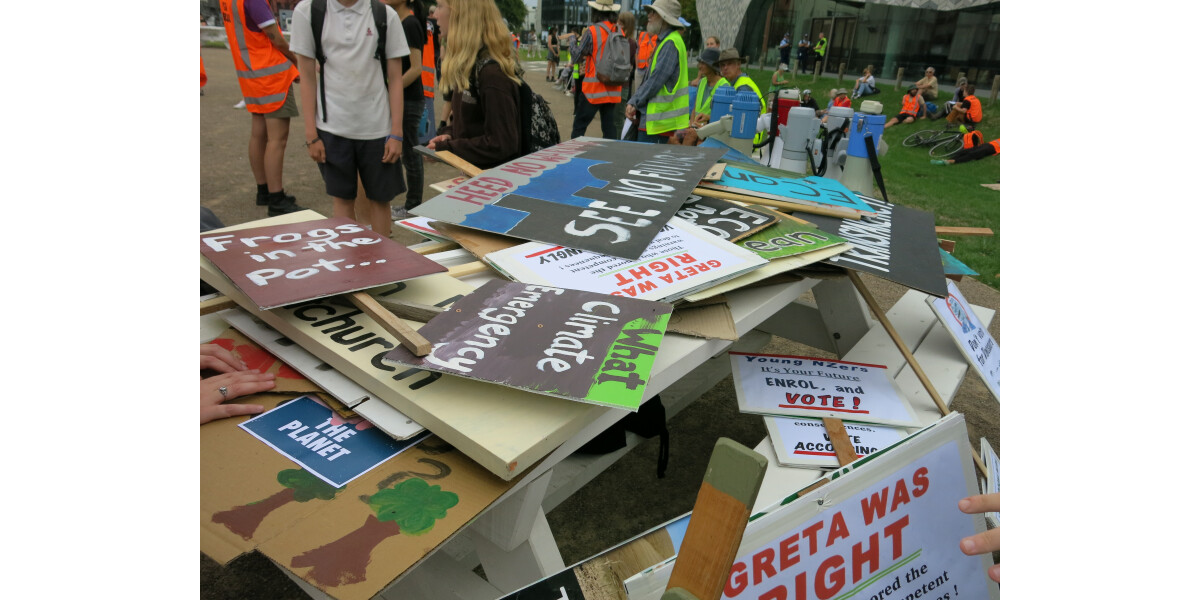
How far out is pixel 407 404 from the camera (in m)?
1.08

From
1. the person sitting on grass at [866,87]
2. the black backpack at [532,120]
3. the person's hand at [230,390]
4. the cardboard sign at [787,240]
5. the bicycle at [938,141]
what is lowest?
the person's hand at [230,390]

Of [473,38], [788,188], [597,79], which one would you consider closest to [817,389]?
[788,188]

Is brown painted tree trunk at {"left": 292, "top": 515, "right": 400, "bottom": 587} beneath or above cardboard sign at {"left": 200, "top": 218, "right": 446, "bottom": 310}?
beneath

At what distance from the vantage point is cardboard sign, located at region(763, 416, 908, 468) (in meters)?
1.60

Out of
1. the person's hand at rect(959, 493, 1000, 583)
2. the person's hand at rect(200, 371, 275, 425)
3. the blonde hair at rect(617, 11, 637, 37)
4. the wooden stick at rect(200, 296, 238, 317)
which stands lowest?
the person's hand at rect(959, 493, 1000, 583)

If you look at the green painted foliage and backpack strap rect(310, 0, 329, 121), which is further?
backpack strap rect(310, 0, 329, 121)

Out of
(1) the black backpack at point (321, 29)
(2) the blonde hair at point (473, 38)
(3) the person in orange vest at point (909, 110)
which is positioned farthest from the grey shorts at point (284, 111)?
(3) the person in orange vest at point (909, 110)

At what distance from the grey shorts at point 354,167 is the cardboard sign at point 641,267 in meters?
2.15

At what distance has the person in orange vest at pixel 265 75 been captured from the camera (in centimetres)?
425

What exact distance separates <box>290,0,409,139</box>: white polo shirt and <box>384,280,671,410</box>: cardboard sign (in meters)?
2.31

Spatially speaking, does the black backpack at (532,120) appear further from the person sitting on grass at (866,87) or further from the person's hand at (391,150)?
the person sitting on grass at (866,87)

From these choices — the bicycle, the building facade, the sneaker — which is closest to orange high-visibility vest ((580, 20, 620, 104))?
the sneaker

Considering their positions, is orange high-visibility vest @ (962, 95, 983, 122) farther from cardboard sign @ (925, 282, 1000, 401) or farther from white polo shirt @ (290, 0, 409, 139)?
white polo shirt @ (290, 0, 409, 139)

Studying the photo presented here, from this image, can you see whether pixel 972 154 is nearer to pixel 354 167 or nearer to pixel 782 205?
pixel 782 205
